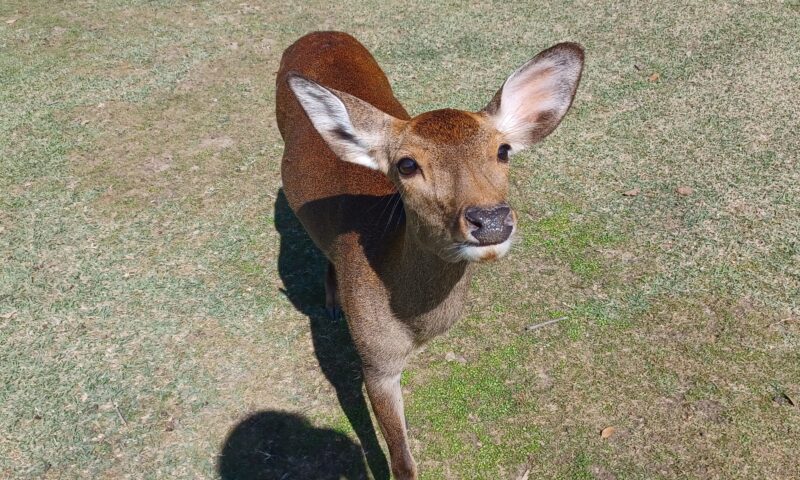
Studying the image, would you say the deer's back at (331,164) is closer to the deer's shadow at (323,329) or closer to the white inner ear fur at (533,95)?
the white inner ear fur at (533,95)

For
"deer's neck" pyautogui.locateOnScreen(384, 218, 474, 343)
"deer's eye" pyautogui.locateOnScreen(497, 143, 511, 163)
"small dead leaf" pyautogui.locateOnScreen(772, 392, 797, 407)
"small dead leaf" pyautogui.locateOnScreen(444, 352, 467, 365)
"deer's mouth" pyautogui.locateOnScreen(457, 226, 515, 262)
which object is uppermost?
"deer's eye" pyautogui.locateOnScreen(497, 143, 511, 163)

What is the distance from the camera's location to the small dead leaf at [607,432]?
3.90 metres

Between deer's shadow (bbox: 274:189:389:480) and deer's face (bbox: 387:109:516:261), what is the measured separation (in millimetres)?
1508

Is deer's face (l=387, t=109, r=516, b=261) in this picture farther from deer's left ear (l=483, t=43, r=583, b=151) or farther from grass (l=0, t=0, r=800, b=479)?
grass (l=0, t=0, r=800, b=479)

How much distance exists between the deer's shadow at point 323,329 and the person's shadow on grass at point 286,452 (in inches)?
4.7

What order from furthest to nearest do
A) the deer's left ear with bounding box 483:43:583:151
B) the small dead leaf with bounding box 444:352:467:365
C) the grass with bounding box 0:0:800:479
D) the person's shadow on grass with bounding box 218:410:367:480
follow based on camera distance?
the small dead leaf with bounding box 444:352:467:365
the grass with bounding box 0:0:800:479
the person's shadow on grass with bounding box 218:410:367:480
the deer's left ear with bounding box 483:43:583:151

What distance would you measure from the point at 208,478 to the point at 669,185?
4.00m

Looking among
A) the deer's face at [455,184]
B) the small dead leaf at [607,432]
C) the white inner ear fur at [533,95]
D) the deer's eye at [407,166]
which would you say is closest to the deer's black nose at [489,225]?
the deer's face at [455,184]

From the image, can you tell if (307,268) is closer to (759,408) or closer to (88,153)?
(88,153)

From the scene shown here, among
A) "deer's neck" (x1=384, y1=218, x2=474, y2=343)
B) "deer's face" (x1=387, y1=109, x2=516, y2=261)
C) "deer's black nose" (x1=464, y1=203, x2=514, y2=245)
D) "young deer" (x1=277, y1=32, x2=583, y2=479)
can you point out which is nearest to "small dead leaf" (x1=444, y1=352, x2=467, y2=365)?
"young deer" (x1=277, y1=32, x2=583, y2=479)

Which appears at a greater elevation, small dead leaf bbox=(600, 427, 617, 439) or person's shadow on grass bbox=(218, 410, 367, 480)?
small dead leaf bbox=(600, 427, 617, 439)

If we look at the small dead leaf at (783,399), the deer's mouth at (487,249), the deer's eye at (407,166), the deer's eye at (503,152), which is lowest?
the small dead leaf at (783,399)

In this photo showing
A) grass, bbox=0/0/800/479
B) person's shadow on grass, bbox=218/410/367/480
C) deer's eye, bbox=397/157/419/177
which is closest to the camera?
deer's eye, bbox=397/157/419/177

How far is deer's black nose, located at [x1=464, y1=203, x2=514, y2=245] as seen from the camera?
8.51 ft
